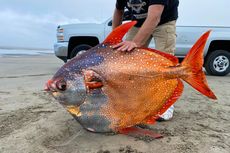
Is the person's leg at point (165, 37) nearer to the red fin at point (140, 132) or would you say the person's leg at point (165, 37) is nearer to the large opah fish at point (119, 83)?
the large opah fish at point (119, 83)

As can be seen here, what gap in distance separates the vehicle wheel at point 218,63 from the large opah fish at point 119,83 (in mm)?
7272

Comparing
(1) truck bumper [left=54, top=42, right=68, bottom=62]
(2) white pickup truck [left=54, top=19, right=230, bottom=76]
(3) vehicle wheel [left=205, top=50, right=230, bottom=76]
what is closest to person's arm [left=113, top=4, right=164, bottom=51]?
(2) white pickup truck [left=54, top=19, right=230, bottom=76]

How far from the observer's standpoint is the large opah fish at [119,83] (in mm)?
3043

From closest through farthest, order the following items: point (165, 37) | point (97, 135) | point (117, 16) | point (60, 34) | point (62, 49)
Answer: point (97, 135) → point (165, 37) → point (117, 16) → point (62, 49) → point (60, 34)

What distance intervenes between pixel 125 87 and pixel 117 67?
0.18m

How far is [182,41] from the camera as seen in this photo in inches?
404

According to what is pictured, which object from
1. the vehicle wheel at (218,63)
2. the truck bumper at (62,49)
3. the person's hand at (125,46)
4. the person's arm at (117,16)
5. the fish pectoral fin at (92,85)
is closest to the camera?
the fish pectoral fin at (92,85)

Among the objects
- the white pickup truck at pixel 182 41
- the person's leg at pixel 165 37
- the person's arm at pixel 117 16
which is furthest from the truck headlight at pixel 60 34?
the person's leg at pixel 165 37

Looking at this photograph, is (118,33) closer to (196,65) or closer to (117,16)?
(196,65)

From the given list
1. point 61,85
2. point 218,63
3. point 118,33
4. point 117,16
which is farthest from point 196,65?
point 218,63

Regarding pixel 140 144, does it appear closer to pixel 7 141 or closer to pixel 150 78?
pixel 150 78

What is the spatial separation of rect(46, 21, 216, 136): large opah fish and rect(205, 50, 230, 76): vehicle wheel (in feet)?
23.9

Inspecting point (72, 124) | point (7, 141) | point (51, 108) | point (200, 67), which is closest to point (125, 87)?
point (200, 67)

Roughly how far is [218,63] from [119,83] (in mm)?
7743
